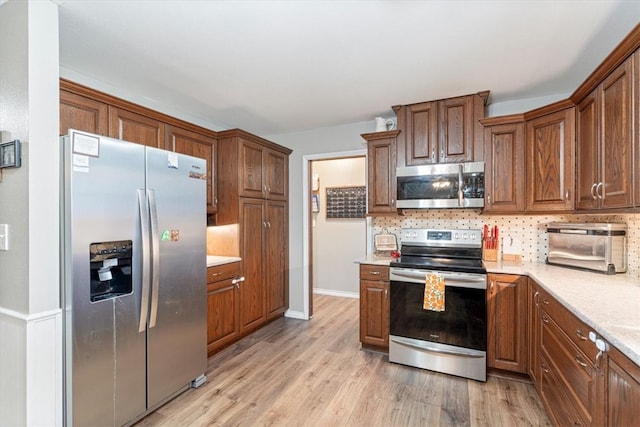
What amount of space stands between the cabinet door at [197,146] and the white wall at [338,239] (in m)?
2.07

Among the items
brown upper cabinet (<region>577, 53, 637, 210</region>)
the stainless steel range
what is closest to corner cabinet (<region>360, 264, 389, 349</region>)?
the stainless steel range

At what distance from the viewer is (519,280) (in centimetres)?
244

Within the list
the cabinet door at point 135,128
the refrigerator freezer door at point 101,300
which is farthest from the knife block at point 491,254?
the cabinet door at point 135,128

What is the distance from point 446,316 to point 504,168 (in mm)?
1402

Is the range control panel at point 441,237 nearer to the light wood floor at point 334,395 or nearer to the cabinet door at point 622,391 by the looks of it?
the light wood floor at point 334,395

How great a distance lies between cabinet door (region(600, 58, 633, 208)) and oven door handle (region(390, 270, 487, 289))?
96 centimetres

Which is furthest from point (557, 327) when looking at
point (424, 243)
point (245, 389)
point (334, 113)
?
point (334, 113)

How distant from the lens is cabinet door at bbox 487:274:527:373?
2.43 m

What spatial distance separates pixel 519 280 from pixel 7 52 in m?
3.59

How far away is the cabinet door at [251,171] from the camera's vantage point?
332 centimetres

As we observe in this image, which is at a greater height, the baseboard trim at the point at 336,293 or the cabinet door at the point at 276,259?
the cabinet door at the point at 276,259

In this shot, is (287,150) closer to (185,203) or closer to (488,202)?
(185,203)

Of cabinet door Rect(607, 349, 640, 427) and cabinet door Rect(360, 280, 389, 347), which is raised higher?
cabinet door Rect(607, 349, 640, 427)

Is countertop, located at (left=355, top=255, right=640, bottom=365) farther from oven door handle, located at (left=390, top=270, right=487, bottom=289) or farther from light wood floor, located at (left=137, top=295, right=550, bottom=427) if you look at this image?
light wood floor, located at (left=137, top=295, right=550, bottom=427)
